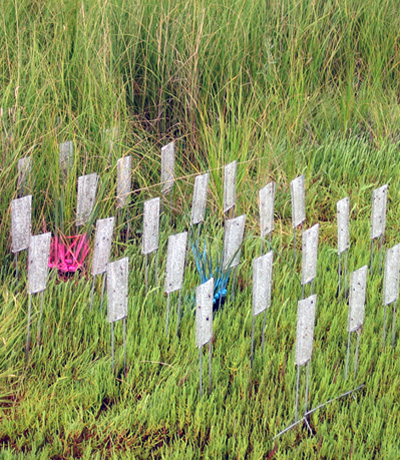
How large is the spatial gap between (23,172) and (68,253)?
341 mm

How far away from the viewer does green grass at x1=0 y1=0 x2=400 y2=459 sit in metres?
1.95

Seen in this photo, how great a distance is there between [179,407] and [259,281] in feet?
1.34

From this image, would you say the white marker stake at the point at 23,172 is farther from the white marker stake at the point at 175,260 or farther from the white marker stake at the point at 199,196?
the white marker stake at the point at 175,260

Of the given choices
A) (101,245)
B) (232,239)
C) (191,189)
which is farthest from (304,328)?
(191,189)

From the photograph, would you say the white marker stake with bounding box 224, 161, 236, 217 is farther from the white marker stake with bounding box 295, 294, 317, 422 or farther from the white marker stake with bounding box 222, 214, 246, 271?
the white marker stake with bounding box 295, 294, 317, 422

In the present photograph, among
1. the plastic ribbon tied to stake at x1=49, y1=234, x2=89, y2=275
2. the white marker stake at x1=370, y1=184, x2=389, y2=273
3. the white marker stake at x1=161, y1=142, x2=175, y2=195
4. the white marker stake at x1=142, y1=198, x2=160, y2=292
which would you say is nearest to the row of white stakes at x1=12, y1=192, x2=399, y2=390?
the white marker stake at x1=142, y1=198, x2=160, y2=292

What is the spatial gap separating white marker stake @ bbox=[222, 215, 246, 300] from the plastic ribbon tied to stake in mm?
536

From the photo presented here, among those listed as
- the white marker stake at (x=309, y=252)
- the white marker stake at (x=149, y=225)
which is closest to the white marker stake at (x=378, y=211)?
the white marker stake at (x=309, y=252)

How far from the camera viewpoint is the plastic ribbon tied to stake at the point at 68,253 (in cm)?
262

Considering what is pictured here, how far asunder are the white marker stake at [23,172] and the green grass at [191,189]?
0.11 ft

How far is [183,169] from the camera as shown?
3336mm

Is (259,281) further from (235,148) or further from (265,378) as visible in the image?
(235,148)

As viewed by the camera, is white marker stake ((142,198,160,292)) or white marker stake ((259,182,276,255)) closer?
white marker stake ((142,198,160,292))

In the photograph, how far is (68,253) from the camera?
2660 millimetres
